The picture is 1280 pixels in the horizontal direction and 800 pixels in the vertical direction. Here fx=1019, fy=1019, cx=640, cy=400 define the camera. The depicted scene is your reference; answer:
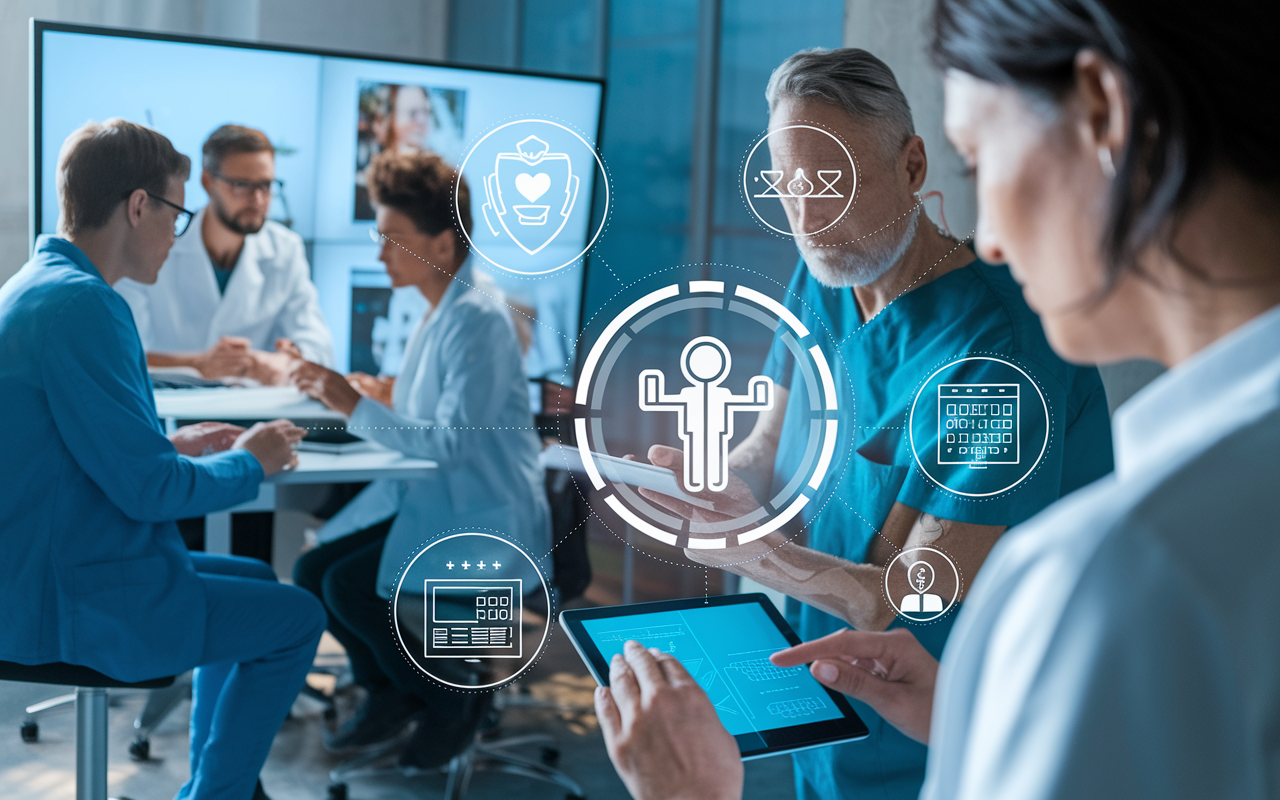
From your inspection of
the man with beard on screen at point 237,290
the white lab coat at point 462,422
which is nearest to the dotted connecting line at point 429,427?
the white lab coat at point 462,422

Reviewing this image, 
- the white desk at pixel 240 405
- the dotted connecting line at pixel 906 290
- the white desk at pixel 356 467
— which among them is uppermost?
the dotted connecting line at pixel 906 290

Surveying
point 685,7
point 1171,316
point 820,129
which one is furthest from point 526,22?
point 1171,316

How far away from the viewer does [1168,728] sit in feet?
1.17

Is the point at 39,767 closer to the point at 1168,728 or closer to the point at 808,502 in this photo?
the point at 808,502

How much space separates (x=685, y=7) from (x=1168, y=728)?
326 centimetres

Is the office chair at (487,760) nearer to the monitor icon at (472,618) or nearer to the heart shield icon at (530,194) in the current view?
the monitor icon at (472,618)

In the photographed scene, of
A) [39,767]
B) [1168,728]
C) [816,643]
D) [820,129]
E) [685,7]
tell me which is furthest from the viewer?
[685,7]

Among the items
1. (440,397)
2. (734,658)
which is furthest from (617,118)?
(734,658)

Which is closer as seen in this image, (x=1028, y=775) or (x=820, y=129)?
(x=1028, y=775)

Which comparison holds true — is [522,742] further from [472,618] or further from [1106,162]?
[1106,162]

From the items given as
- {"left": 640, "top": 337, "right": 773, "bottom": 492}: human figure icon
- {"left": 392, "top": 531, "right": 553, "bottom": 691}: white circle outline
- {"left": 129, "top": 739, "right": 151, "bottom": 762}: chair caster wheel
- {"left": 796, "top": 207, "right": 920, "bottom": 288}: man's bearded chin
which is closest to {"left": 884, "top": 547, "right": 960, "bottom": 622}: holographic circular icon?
{"left": 640, "top": 337, "right": 773, "bottom": 492}: human figure icon

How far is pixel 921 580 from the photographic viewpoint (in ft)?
4.28

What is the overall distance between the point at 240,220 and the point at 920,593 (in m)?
1.19

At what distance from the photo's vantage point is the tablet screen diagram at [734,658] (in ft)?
3.52
